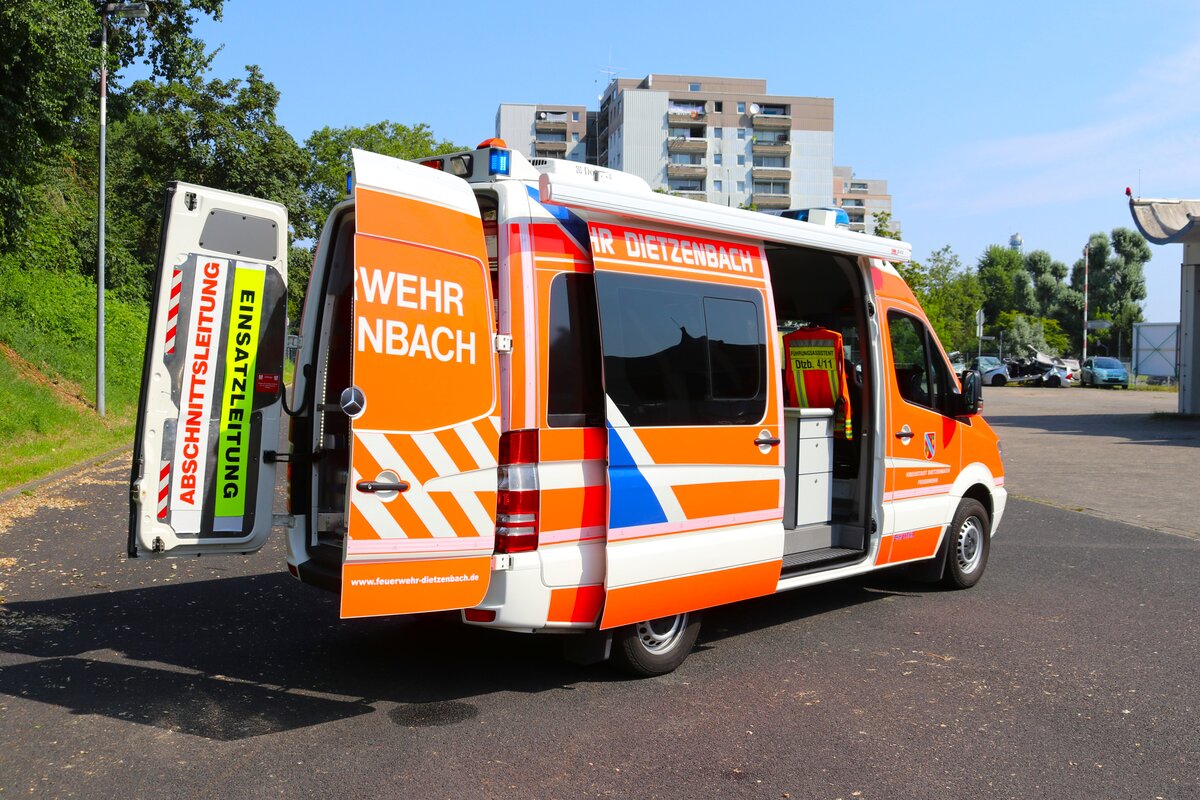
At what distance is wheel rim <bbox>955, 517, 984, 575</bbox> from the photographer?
7.95 meters

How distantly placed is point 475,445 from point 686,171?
351ft

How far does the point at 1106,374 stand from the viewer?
49.3m

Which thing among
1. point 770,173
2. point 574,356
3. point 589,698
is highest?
point 770,173

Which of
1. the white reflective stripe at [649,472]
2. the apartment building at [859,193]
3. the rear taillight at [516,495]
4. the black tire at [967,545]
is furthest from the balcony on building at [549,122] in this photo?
the rear taillight at [516,495]

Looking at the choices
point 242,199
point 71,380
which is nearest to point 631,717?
point 242,199

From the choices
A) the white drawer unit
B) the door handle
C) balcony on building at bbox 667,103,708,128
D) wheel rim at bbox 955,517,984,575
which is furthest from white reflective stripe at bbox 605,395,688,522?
balcony on building at bbox 667,103,708,128

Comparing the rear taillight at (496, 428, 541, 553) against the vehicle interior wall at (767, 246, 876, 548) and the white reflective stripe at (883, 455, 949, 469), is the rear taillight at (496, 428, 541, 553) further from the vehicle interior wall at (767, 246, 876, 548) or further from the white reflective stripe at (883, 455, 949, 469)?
the white reflective stripe at (883, 455, 949, 469)

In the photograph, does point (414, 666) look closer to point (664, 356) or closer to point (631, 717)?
point (631, 717)

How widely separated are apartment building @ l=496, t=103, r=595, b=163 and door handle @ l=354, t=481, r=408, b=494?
12194 cm

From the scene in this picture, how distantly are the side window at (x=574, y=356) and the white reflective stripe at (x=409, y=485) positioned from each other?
0.72 m

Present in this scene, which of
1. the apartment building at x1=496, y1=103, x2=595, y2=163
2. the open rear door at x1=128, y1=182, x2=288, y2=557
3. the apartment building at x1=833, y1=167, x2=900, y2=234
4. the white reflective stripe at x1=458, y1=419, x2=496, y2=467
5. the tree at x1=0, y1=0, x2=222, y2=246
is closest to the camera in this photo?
the white reflective stripe at x1=458, y1=419, x2=496, y2=467

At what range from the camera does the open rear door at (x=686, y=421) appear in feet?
17.0

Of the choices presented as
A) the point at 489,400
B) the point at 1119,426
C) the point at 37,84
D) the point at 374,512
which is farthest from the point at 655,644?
the point at 1119,426

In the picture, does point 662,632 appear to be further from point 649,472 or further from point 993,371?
point 993,371
